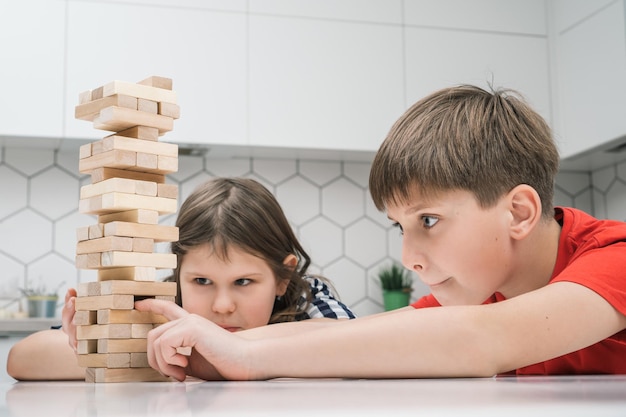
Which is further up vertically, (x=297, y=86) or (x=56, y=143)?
(x=297, y=86)

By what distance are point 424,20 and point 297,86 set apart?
0.61 metres

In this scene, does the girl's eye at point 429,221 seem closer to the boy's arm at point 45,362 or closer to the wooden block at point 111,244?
the wooden block at point 111,244

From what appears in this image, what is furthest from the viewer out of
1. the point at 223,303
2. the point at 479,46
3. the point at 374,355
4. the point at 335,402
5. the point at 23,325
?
the point at 479,46

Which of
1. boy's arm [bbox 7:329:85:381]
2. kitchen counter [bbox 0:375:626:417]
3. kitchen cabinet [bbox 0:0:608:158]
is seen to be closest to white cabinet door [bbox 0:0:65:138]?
kitchen cabinet [bbox 0:0:608:158]

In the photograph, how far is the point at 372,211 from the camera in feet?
10.0

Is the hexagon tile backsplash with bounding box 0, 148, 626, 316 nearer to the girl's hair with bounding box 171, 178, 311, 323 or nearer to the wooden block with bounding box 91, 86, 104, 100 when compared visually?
the girl's hair with bounding box 171, 178, 311, 323

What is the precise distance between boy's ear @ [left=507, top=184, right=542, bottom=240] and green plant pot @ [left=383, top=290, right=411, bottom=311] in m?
1.88

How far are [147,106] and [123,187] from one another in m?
0.11

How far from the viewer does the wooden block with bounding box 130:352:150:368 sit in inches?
31.2

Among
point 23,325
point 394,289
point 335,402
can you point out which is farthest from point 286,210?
point 335,402

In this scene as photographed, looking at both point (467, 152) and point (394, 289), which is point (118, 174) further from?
point (394, 289)

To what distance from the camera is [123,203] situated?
81 centimetres

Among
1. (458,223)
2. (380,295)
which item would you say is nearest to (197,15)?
(380,295)

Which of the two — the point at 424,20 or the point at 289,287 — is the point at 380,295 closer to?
the point at 424,20
